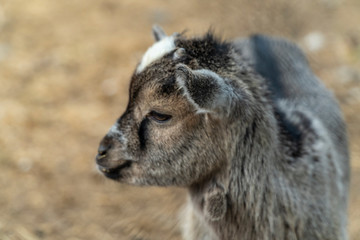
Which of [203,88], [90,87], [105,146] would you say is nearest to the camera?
[203,88]

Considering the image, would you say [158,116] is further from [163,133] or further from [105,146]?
[105,146]

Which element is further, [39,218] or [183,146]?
[39,218]

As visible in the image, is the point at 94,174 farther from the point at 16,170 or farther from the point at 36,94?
the point at 36,94

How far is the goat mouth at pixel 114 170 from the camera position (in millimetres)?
3000

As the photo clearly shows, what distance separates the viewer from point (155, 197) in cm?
522

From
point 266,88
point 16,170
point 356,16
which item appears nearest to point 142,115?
point 266,88

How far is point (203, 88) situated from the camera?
243cm

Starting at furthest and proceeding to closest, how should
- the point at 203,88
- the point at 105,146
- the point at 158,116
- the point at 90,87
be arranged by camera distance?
the point at 90,87
the point at 105,146
the point at 158,116
the point at 203,88

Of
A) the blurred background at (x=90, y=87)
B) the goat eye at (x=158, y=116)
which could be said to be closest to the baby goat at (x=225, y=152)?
the goat eye at (x=158, y=116)

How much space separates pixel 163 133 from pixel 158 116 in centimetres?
11

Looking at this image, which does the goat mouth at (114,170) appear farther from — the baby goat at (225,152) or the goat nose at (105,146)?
the goat nose at (105,146)

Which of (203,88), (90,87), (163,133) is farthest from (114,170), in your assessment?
(90,87)

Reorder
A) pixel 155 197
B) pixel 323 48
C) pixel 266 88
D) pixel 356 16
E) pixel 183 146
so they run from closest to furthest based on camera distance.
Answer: pixel 183 146
pixel 266 88
pixel 155 197
pixel 323 48
pixel 356 16

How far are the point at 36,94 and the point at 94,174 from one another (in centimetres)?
192
